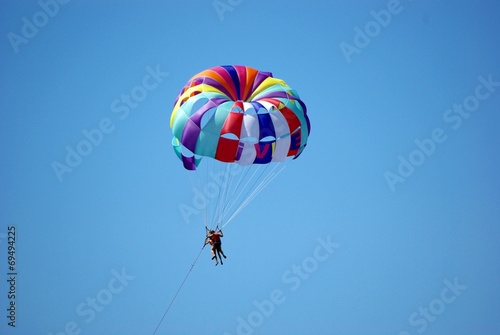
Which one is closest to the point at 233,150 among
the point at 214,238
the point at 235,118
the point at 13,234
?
the point at 235,118

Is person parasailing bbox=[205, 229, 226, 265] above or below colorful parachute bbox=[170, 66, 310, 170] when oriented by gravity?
below

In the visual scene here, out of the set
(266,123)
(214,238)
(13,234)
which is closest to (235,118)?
(266,123)

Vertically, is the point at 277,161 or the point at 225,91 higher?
the point at 225,91

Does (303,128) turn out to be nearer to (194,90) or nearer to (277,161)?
(277,161)

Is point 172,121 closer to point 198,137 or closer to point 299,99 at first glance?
point 198,137

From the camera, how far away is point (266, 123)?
27484 mm

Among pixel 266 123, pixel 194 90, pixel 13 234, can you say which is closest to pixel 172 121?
pixel 194 90

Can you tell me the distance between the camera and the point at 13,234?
28141mm

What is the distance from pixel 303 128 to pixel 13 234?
9873 millimetres

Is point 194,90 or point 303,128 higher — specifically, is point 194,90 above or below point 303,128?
above

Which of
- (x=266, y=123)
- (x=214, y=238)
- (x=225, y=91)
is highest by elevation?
(x=225, y=91)

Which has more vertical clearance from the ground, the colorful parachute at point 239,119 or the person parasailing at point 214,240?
the colorful parachute at point 239,119

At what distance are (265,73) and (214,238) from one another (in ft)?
18.9

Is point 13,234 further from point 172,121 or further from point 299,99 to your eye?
point 299,99
